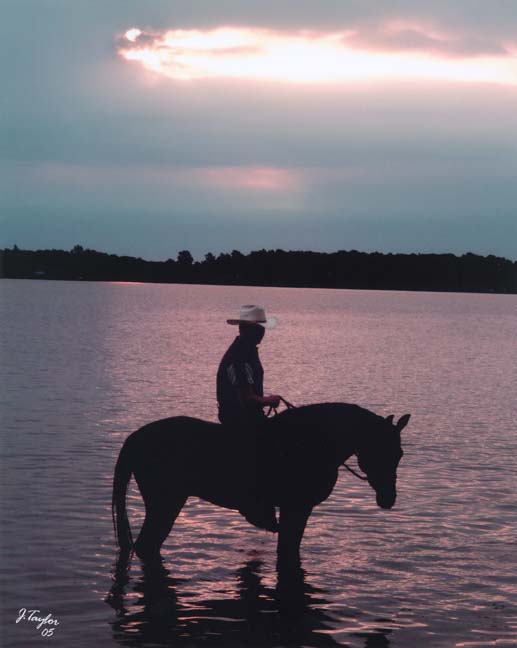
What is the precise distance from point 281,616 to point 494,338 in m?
80.2

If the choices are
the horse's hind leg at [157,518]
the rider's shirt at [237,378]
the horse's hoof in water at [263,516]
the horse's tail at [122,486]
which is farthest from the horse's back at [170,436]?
the horse's hoof in water at [263,516]

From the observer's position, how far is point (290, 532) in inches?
417

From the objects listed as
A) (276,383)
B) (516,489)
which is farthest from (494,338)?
(516,489)

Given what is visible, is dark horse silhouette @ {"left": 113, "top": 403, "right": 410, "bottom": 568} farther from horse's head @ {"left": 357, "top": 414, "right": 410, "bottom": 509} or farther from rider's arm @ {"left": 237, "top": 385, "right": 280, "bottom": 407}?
rider's arm @ {"left": 237, "top": 385, "right": 280, "bottom": 407}

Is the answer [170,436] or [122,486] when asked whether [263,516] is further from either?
[122,486]

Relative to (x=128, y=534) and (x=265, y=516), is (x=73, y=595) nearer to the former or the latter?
(x=128, y=534)

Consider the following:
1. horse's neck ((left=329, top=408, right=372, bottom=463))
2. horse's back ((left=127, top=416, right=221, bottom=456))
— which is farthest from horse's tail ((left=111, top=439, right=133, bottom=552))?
horse's neck ((left=329, top=408, right=372, bottom=463))

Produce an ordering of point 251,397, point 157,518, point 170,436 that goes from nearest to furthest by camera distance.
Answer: point 170,436
point 251,397
point 157,518

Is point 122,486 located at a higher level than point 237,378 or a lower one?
lower

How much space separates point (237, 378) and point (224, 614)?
2311mm

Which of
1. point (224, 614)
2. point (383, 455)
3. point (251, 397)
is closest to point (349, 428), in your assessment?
point (383, 455)

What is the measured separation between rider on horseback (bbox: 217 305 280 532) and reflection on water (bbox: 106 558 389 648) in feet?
2.39

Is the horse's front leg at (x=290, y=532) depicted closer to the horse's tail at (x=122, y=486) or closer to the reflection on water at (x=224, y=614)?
the reflection on water at (x=224, y=614)

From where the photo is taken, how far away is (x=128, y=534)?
10938 millimetres
